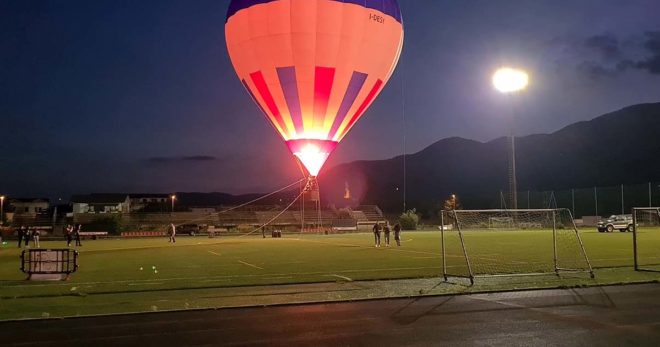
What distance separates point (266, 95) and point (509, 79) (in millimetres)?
37853

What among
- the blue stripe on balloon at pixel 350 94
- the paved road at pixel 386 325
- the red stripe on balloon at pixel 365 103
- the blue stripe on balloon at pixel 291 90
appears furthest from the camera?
the red stripe on balloon at pixel 365 103

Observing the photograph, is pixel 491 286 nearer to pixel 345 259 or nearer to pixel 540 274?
pixel 540 274

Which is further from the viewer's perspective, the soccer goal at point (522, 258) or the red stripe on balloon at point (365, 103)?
the red stripe on balloon at point (365, 103)

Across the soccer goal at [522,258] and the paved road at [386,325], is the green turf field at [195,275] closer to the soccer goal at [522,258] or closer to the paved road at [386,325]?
the soccer goal at [522,258]

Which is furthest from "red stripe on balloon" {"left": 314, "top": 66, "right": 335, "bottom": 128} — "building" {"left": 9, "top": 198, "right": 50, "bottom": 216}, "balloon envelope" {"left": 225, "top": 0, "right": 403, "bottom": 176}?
"building" {"left": 9, "top": 198, "right": 50, "bottom": 216}

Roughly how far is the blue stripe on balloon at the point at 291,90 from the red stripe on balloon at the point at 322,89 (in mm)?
797

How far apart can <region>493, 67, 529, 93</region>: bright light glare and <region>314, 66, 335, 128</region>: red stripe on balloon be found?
36541 millimetres

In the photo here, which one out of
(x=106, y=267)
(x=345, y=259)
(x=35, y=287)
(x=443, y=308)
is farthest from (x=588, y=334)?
(x=106, y=267)

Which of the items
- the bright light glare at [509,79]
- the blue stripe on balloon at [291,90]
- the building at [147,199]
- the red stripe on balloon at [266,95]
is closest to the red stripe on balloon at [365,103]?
the blue stripe on balloon at [291,90]

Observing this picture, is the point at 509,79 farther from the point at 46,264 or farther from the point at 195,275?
the point at 46,264

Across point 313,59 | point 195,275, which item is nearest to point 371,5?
point 313,59

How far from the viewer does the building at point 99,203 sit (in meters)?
120

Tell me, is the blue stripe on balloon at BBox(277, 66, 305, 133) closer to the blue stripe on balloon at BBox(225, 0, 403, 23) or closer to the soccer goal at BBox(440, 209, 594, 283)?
the blue stripe on balloon at BBox(225, 0, 403, 23)

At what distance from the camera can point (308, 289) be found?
1655 cm
